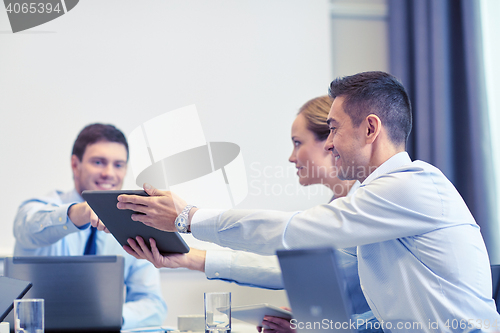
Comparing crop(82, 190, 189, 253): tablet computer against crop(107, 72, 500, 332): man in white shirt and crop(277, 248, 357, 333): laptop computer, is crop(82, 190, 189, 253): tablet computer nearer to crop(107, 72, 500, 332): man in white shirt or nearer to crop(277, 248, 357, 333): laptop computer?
crop(107, 72, 500, 332): man in white shirt

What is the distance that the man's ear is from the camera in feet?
4.27

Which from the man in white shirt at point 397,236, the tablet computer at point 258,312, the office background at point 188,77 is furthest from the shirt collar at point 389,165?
the office background at point 188,77

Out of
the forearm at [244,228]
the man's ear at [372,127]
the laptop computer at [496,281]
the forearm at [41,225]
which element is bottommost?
the laptop computer at [496,281]

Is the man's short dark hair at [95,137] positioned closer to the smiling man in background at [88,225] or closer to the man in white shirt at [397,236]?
the smiling man in background at [88,225]

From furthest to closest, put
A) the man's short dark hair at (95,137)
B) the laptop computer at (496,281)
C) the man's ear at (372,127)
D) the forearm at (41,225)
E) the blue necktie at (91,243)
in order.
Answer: the man's short dark hair at (95,137) → the blue necktie at (91,243) → the forearm at (41,225) → the laptop computer at (496,281) → the man's ear at (372,127)

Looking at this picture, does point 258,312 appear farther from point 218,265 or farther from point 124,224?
point 124,224

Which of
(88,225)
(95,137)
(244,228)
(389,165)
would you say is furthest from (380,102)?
(95,137)

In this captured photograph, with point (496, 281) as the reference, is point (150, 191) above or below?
above

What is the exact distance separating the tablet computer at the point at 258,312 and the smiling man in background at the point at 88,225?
26.5 inches

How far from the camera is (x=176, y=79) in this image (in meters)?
2.68

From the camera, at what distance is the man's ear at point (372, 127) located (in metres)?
1.30

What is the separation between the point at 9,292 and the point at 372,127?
1088mm

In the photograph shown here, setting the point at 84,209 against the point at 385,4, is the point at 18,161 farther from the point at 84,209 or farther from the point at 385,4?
the point at 385,4

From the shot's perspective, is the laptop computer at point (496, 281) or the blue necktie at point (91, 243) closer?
the laptop computer at point (496, 281)
